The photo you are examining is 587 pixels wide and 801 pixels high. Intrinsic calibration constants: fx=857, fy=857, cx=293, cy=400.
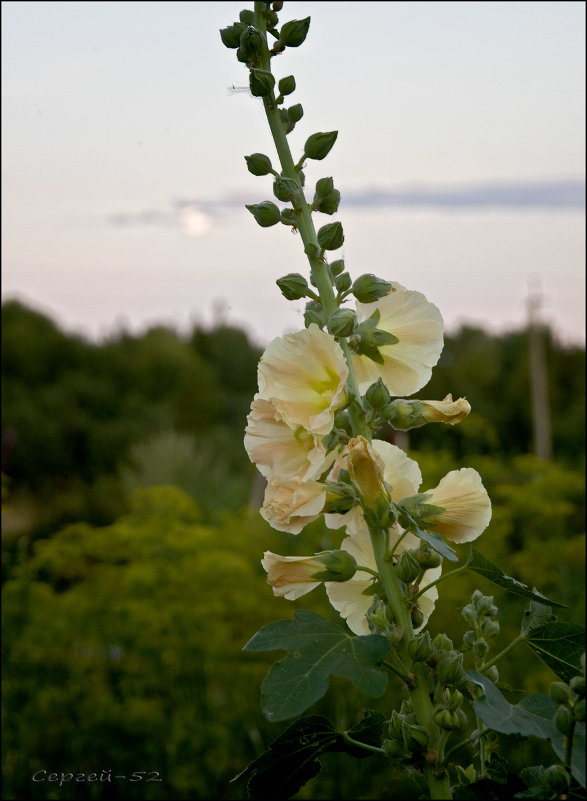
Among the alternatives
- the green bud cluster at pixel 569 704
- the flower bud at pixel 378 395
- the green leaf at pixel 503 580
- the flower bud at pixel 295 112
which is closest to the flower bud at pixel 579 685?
the green bud cluster at pixel 569 704

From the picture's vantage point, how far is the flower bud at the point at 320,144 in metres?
0.98

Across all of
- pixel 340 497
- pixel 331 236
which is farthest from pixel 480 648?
pixel 331 236

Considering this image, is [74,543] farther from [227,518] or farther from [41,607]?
[227,518]

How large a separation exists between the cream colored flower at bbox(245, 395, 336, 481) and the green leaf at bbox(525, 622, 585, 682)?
276mm

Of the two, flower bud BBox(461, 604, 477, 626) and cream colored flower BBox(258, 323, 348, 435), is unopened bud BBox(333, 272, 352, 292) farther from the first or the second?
flower bud BBox(461, 604, 477, 626)

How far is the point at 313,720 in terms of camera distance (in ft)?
2.81

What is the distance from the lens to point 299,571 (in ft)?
2.95

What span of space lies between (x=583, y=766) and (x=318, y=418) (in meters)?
0.38

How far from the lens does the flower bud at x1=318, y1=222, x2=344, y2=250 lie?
3.08 ft

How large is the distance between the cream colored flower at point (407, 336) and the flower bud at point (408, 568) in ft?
0.71

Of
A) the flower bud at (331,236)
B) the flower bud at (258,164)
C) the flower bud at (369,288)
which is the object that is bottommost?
the flower bud at (369,288)

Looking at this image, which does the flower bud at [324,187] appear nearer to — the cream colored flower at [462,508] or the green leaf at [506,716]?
the cream colored flower at [462,508]

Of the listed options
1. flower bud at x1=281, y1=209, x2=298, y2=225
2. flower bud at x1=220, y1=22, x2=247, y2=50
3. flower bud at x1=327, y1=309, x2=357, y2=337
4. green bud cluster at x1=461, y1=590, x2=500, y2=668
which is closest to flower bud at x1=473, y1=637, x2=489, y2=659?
green bud cluster at x1=461, y1=590, x2=500, y2=668

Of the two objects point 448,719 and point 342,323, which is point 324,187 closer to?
point 342,323
